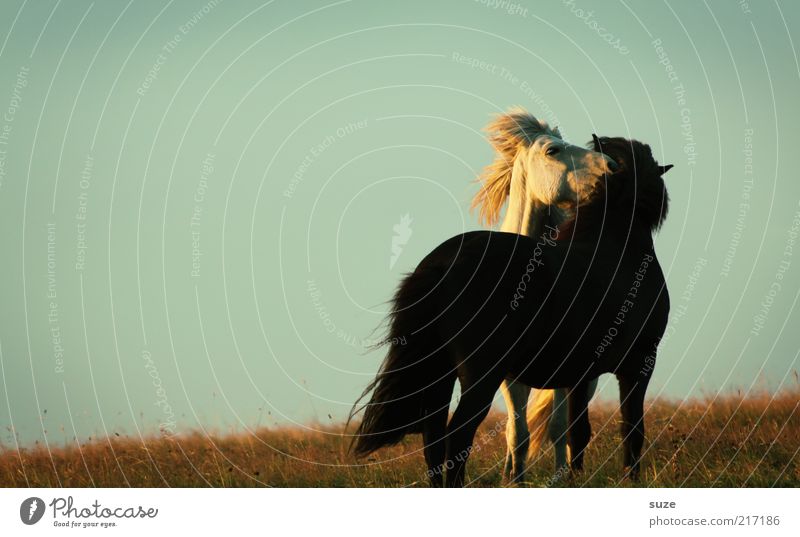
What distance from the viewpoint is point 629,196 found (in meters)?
11.7

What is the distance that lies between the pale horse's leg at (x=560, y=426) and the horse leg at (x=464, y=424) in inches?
94.8

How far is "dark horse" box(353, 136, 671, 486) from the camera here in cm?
946

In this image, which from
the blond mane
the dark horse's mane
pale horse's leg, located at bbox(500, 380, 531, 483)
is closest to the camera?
the dark horse's mane

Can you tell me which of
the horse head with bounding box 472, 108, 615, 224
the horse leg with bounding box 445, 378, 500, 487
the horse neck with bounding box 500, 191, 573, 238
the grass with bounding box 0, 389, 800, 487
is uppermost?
the horse head with bounding box 472, 108, 615, 224

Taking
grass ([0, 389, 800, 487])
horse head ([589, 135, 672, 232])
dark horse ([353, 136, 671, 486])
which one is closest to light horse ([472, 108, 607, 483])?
grass ([0, 389, 800, 487])

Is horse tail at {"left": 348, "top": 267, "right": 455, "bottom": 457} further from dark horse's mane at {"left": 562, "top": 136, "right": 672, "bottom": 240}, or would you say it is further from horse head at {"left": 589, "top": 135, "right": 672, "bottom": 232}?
horse head at {"left": 589, "top": 135, "right": 672, "bottom": 232}

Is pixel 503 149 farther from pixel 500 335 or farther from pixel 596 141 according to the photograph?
pixel 500 335

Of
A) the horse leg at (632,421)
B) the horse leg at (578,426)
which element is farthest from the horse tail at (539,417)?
the horse leg at (632,421)

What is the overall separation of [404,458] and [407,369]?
2.74 meters

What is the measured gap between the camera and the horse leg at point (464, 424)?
9258 millimetres

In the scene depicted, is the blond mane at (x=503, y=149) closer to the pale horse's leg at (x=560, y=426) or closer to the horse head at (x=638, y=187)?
the horse head at (x=638, y=187)

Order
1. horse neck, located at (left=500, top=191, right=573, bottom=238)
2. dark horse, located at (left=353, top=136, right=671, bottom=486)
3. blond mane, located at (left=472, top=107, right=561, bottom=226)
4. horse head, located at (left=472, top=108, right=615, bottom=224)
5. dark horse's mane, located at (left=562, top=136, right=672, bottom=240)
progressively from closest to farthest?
dark horse, located at (left=353, top=136, right=671, bottom=486) → dark horse's mane, located at (left=562, top=136, right=672, bottom=240) → horse head, located at (left=472, top=108, right=615, bottom=224) → horse neck, located at (left=500, top=191, right=573, bottom=238) → blond mane, located at (left=472, top=107, right=561, bottom=226)

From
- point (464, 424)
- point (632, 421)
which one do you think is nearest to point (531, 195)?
point (632, 421)

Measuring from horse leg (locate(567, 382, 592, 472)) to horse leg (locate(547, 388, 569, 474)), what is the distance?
7.2 inches
